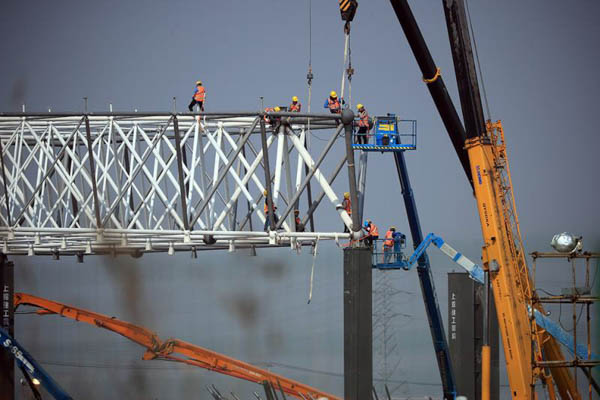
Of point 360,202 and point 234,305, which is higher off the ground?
point 360,202

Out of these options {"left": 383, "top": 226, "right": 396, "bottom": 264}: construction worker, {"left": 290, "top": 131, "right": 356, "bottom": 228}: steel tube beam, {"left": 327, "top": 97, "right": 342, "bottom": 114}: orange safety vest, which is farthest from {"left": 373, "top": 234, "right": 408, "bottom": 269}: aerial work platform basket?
{"left": 290, "top": 131, "right": 356, "bottom": 228}: steel tube beam

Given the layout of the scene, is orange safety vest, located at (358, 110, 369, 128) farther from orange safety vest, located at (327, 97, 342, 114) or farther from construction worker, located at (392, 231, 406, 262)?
construction worker, located at (392, 231, 406, 262)

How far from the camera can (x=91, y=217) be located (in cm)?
3775

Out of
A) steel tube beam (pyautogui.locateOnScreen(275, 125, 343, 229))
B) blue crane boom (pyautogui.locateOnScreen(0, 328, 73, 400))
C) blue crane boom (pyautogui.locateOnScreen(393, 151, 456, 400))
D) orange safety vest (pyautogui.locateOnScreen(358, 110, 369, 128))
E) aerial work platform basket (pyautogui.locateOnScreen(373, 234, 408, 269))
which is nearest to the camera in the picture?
steel tube beam (pyautogui.locateOnScreen(275, 125, 343, 229))

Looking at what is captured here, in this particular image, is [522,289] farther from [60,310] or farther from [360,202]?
[60,310]

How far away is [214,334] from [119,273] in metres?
27.7

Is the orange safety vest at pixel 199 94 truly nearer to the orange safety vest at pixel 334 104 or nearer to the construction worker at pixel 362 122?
the orange safety vest at pixel 334 104

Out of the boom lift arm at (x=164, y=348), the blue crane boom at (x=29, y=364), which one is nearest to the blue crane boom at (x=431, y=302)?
the boom lift arm at (x=164, y=348)

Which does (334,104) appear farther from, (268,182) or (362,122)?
(268,182)

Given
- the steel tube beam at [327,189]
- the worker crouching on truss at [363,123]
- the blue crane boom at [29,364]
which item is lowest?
the blue crane boom at [29,364]

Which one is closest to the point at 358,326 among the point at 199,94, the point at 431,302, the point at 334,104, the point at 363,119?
the point at 334,104

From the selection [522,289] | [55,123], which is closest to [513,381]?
[522,289]

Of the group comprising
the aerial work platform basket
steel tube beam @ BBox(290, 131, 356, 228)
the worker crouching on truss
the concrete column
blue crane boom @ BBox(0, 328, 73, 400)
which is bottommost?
blue crane boom @ BBox(0, 328, 73, 400)

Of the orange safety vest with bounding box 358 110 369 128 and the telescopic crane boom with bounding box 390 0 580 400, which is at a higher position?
the orange safety vest with bounding box 358 110 369 128
